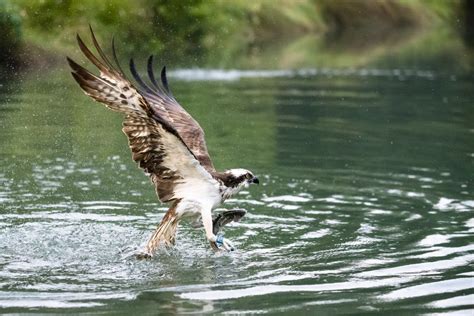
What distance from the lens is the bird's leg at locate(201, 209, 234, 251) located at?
984cm

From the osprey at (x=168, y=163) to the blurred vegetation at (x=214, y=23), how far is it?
1743 cm

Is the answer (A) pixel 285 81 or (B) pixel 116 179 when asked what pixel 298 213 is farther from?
(A) pixel 285 81

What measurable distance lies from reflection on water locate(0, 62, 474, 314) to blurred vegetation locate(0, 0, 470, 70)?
947 centimetres

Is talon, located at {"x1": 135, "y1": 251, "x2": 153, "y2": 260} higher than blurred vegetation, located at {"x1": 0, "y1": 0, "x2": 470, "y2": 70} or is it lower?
lower

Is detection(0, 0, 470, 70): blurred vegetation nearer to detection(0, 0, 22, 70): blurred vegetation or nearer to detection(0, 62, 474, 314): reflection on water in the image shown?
detection(0, 0, 22, 70): blurred vegetation

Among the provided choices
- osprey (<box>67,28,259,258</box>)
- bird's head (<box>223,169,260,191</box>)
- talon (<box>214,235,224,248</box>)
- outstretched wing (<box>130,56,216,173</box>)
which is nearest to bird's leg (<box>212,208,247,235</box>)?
osprey (<box>67,28,259,258</box>)

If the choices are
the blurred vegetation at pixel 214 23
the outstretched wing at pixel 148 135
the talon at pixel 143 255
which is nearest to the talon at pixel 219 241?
the outstretched wing at pixel 148 135

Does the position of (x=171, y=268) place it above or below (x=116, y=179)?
below

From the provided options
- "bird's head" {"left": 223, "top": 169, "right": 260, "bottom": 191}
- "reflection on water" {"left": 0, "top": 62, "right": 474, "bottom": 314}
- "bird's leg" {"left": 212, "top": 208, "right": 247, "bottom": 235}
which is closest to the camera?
"reflection on water" {"left": 0, "top": 62, "right": 474, "bottom": 314}

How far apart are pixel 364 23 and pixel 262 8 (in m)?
9.45

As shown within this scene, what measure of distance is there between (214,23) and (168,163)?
3223cm

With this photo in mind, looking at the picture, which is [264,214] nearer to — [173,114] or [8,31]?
[173,114]

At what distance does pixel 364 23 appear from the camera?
55.2m

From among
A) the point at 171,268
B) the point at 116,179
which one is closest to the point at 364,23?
the point at 116,179
